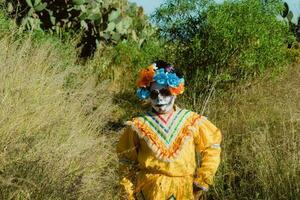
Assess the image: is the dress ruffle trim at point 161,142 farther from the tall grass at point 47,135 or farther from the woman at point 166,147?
the tall grass at point 47,135

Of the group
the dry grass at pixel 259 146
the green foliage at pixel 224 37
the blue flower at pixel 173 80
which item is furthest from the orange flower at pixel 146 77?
the green foliage at pixel 224 37

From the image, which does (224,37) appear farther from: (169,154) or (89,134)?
(169,154)

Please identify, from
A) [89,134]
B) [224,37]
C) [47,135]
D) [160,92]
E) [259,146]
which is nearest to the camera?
[160,92]

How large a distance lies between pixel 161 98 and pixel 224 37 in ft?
11.0

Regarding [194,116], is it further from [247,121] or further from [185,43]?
[185,43]

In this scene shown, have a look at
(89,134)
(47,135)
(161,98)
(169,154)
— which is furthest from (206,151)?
(89,134)

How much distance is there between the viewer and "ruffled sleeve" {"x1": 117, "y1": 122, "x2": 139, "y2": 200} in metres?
4.23

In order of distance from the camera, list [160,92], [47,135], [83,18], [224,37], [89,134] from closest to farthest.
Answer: [160,92] → [47,135] → [89,134] → [224,37] → [83,18]

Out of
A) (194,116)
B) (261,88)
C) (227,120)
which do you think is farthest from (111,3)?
(194,116)

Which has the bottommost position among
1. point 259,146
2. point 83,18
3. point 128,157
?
point 259,146

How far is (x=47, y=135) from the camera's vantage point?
576 cm

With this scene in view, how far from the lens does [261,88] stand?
7.89 metres

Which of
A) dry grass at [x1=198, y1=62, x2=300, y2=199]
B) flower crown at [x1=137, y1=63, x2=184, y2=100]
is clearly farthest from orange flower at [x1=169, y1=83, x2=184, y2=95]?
dry grass at [x1=198, y1=62, x2=300, y2=199]

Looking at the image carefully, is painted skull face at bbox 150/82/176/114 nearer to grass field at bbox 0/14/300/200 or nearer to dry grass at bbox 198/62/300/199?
grass field at bbox 0/14/300/200
